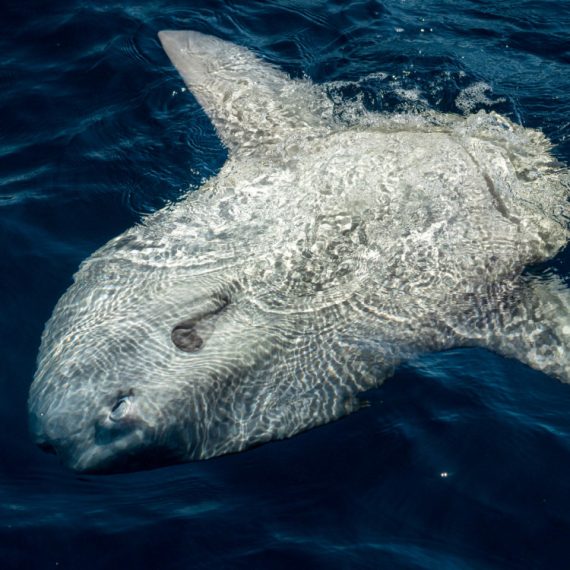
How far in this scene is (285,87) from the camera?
26.5 feet

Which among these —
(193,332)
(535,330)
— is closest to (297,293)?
(193,332)

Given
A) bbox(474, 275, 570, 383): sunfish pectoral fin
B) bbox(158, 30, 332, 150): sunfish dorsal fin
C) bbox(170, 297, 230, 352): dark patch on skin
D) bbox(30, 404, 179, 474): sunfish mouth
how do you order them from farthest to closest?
bbox(158, 30, 332, 150): sunfish dorsal fin < bbox(474, 275, 570, 383): sunfish pectoral fin < bbox(170, 297, 230, 352): dark patch on skin < bbox(30, 404, 179, 474): sunfish mouth

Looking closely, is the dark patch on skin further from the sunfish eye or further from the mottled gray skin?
the sunfish eye

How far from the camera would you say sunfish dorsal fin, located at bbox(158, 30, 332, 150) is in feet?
23.5

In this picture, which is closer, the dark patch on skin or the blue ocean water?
the blue ocean water

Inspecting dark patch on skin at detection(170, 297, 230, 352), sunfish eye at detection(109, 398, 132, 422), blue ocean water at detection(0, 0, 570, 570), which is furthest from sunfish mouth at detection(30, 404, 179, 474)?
dark patch on skin at detection(170, 297, 230, 352)

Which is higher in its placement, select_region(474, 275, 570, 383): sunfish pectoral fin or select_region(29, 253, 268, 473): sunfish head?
select_region(29, 253, 268, 473): sunfish head

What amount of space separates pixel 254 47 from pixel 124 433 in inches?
281

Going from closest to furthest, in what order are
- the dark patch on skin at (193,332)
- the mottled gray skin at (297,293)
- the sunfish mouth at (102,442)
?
the sunfish mouth at (102,442)
the mottled gray skin at (297,293)
the dark patch on skin at (193,332)

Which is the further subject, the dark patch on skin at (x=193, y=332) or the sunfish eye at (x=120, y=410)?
the dark patch on skin at (x=193, y=332)

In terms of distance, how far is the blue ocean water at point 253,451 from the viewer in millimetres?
3871

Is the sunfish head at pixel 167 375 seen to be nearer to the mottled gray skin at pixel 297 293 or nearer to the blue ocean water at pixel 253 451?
the mottled gray skin at pixel 297 293

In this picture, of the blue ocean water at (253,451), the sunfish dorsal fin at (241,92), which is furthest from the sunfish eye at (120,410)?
the sunfish dorsal fin at (241,92)

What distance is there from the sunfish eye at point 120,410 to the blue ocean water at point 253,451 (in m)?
0.61
